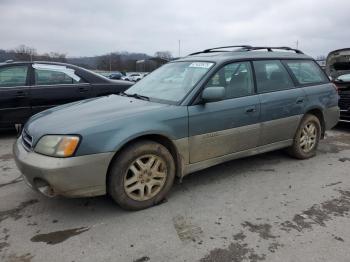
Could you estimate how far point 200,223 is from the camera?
10.2ft

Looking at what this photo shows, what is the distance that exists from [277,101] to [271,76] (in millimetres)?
370

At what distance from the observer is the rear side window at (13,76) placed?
618 centimetres

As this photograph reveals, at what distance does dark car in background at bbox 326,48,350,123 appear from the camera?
22.5 ft

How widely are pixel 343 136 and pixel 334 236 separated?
14.1 feet

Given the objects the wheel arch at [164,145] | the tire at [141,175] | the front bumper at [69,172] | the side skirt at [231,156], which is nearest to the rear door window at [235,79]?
the side skirt at [231,156]

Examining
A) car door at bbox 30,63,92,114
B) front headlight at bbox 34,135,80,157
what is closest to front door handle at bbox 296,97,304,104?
front headlight at bbox 34,135,80,157

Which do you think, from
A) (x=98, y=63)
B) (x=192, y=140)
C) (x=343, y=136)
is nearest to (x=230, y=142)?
(x=192, y=140)

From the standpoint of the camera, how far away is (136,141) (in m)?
3.30

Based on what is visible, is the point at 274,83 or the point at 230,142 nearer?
the point at 230,142

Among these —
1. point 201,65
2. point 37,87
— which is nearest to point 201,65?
point 201,65

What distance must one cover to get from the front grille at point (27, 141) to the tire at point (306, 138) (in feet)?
11.7

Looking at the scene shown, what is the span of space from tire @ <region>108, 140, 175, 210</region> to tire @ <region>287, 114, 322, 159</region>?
2274 mm

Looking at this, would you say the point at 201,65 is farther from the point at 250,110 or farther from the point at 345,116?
the point at 345,116

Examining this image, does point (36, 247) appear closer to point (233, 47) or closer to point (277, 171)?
point (277, 171)
